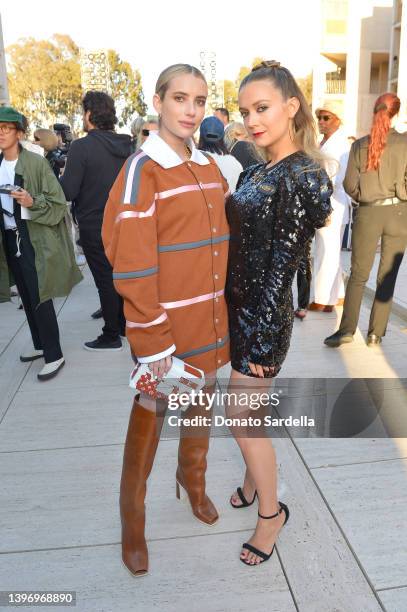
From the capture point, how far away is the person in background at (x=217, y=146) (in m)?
4.44

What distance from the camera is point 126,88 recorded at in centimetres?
6519

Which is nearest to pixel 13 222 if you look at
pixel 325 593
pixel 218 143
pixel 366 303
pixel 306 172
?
pixel 218 143

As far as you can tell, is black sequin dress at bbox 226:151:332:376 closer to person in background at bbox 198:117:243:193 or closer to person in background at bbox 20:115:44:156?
person in background at bbox 198:117:243:193

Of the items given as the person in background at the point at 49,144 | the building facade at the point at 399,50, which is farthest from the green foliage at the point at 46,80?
the person in background at the point at 49,144

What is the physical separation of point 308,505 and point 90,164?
3.27m

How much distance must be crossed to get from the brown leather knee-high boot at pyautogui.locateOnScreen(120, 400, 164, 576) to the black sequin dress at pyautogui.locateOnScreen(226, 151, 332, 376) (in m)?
0.42

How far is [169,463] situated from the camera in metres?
2.97

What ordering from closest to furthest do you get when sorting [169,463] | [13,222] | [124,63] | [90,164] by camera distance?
[169,463], [13,222], [90,164], [124,63]

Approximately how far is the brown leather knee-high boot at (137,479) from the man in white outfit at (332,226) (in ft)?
12.3

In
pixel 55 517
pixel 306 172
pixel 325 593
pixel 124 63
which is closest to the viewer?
pixel 306 172

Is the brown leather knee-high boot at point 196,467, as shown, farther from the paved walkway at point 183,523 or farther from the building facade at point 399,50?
the building facade at point 399,50

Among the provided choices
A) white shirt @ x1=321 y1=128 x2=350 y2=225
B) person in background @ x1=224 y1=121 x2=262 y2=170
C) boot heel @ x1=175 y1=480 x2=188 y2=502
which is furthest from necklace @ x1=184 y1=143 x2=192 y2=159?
white shirt @ x1=321 y1=128 x2=350 y2=225

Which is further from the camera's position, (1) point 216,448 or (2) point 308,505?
(1) point 216,448

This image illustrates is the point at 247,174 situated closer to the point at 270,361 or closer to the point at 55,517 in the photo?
the point at 270,361
